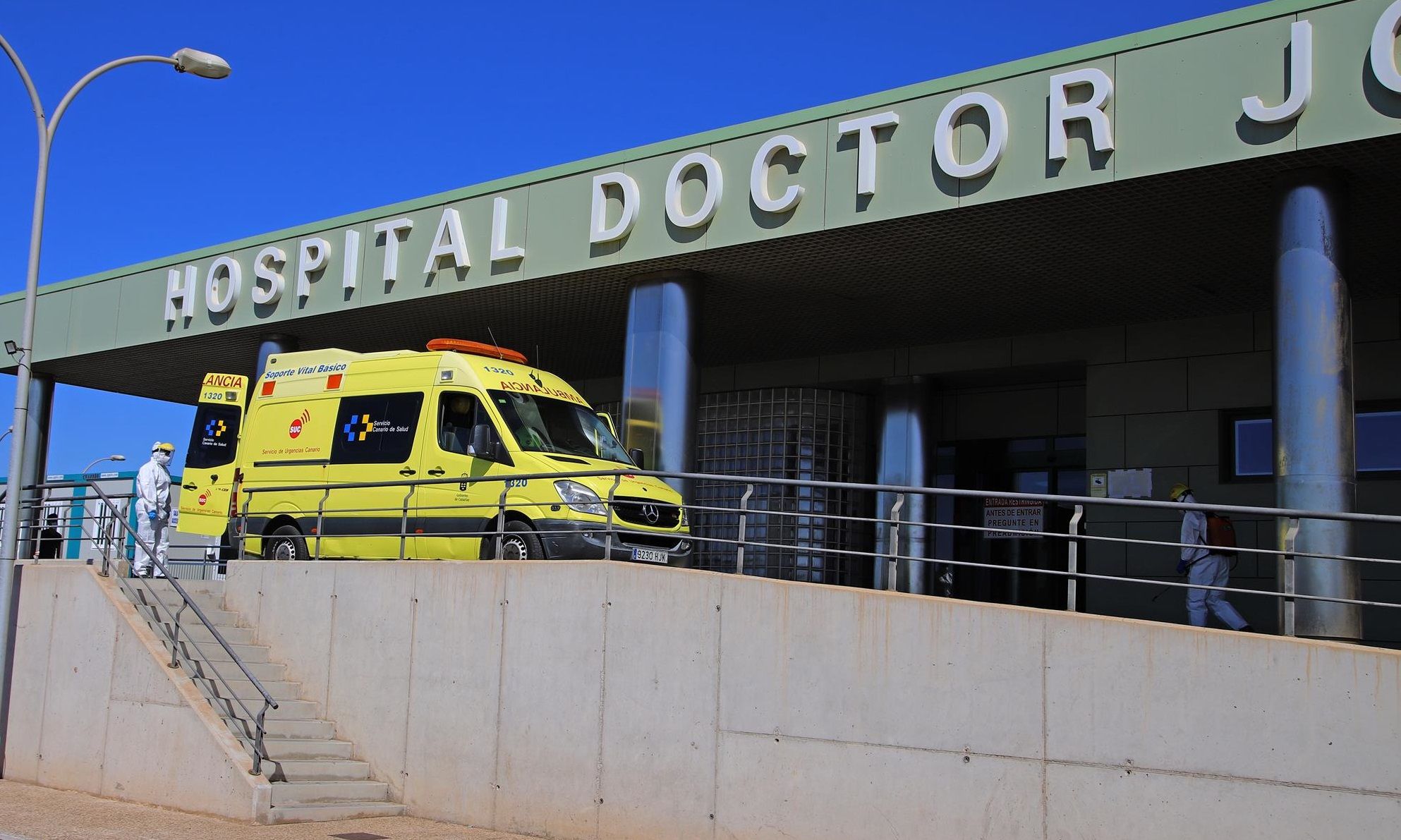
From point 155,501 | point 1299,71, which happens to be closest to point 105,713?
point 155,501

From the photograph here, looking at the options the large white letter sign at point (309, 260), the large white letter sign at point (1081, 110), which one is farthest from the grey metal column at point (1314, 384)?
the large white letter sign at point (309, 260)

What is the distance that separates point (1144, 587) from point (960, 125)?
263 inches

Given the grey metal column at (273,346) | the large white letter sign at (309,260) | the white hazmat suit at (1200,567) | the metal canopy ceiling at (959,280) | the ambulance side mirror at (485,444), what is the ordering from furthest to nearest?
Answer: the grey metal column at (273,346)
the large white letter sign at (309,260)
the ambulance side mirror at (485,444)
the metal canopy ceiling at (959,280)
the white hazmat suit at (1200,567)

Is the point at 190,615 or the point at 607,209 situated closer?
the point at 190,615

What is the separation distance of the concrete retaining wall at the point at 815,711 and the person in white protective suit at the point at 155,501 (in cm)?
389

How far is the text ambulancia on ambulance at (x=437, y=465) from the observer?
13.1 metres

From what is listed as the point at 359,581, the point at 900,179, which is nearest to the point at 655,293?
the point at 900,179

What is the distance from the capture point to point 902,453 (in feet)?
64.6

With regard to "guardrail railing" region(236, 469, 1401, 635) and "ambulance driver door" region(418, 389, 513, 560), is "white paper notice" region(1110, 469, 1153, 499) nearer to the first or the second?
"guardrail railing" region(236, 469, 1401, 635)

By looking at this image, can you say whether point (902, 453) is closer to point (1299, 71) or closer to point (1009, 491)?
point (1009, 491)

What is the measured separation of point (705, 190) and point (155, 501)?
26.5 feet

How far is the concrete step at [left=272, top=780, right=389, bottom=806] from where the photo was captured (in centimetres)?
1207

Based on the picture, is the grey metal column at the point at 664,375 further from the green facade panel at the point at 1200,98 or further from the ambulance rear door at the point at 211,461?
the ambulance rear door at the point at 211,461

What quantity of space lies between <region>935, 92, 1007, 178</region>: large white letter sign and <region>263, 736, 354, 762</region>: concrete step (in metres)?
8.23
